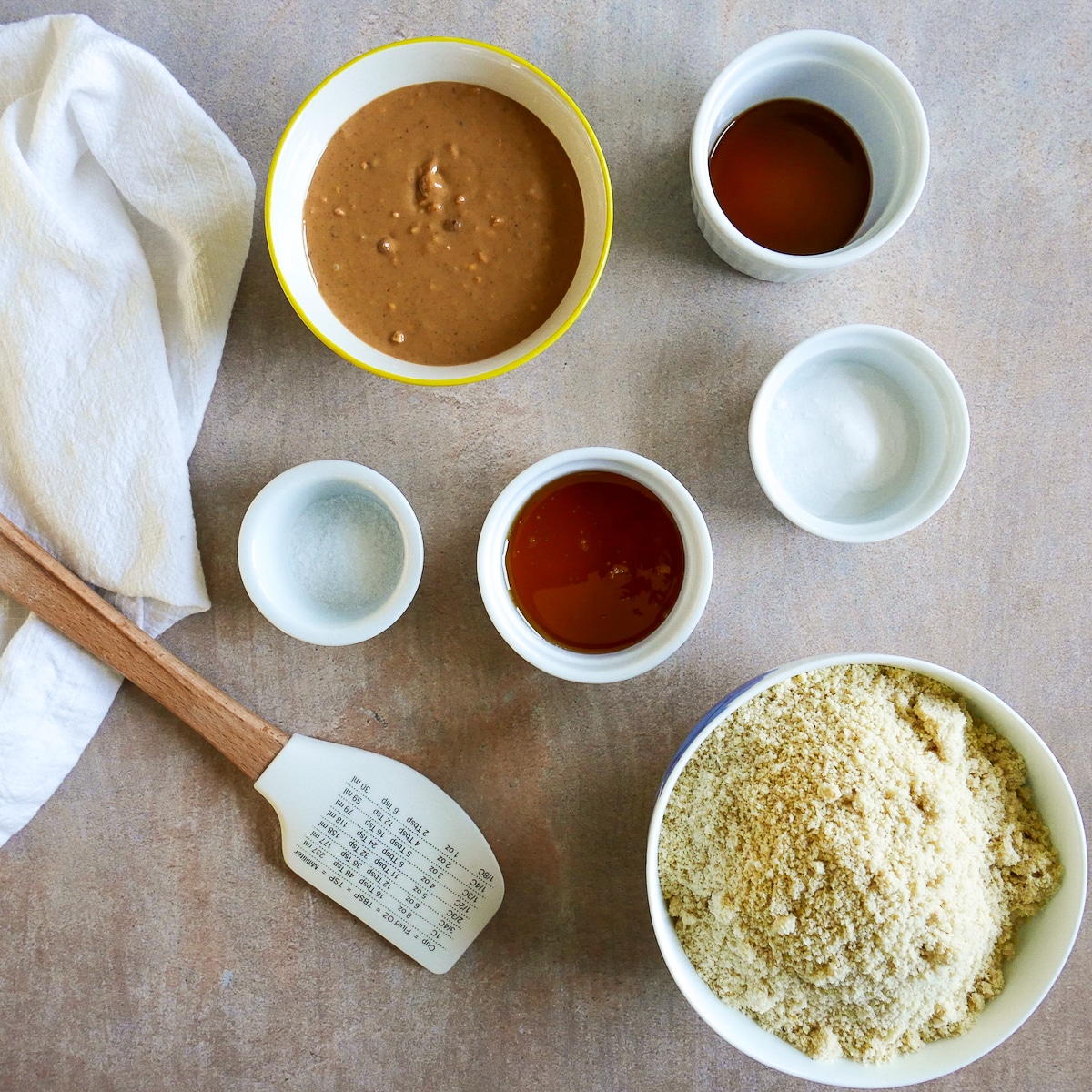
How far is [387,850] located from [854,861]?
66cm

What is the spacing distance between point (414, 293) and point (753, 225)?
1.62 ft

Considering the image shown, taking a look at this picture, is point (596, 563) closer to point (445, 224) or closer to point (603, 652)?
point (603, 652)

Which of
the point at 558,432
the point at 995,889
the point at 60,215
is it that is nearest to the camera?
the point at 995,889

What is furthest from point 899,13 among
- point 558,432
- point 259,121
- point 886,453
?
point 259,121

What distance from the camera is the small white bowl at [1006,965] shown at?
103 cm

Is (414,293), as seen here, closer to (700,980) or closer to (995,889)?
(700,980)

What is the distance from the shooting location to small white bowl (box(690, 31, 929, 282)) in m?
1.12

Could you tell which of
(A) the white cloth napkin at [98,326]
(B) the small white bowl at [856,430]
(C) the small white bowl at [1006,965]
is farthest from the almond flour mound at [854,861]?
(A) the white cloth napkin at [98,326]

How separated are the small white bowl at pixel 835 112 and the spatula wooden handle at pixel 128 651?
98 cm

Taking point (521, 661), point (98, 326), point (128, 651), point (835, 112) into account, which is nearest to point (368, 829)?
point (521, 661)

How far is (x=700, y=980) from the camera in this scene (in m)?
1.09

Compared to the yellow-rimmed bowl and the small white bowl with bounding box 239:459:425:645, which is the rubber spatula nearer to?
the small white bowl with bounding box 239:459:425:645

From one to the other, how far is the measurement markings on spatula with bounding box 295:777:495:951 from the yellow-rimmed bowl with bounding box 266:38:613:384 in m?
0.63

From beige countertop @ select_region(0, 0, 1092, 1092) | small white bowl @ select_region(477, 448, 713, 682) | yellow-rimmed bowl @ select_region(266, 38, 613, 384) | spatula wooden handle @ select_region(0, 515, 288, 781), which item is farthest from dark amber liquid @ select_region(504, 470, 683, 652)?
spatula wooden handle @ select_region(0, 515, 288, 781)
